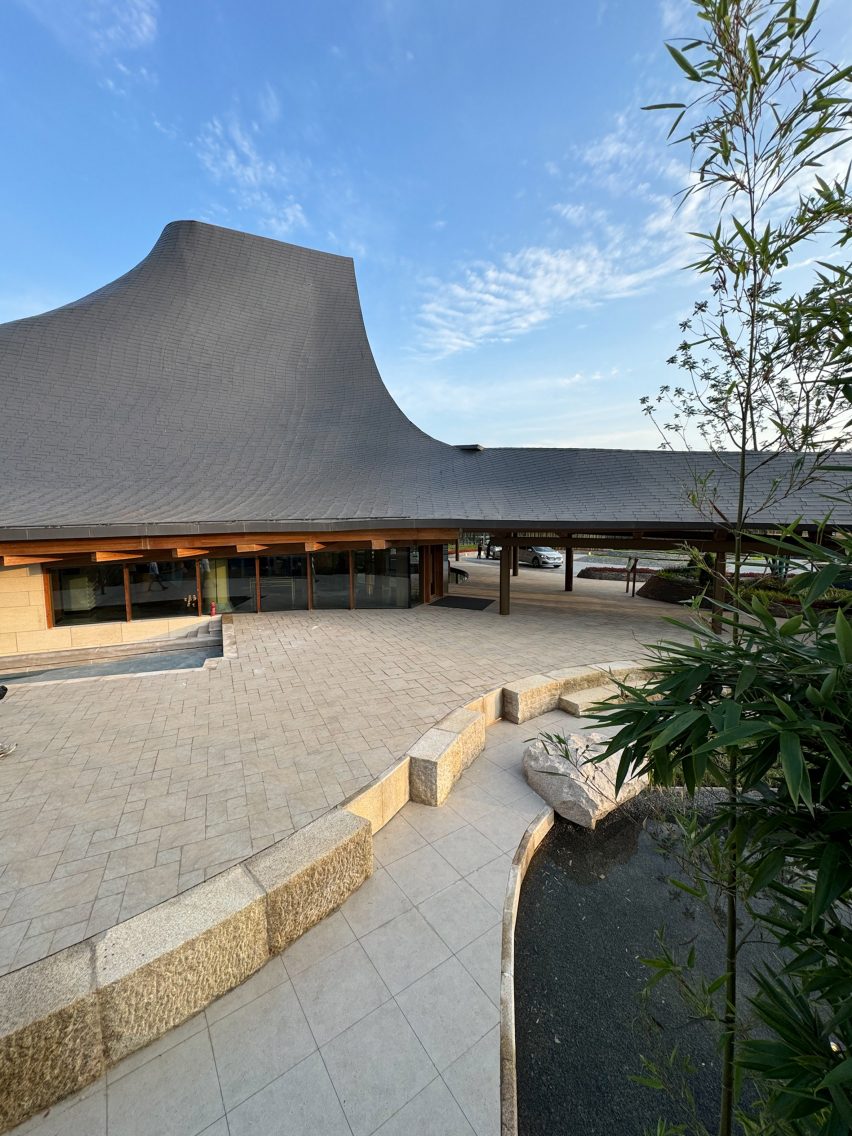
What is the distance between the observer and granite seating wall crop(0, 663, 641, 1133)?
7.02 feet

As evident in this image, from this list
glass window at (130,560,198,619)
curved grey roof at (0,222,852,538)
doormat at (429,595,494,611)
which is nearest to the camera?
curved grey roof at (0,222,852,538)

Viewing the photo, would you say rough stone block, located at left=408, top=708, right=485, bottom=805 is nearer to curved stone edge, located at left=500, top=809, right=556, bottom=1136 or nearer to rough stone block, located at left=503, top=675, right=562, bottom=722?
curved stone edge, located at left=500, top=809, right=556, bottom=1136

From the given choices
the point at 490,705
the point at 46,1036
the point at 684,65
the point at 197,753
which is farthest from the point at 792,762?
the point at 490,705

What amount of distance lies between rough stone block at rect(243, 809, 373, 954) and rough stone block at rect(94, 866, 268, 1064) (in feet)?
0.34

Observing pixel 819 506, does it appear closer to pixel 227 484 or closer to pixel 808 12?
pixel 808 12

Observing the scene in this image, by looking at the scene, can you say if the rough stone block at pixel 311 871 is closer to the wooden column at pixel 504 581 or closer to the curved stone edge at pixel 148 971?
the curved stone edge at pixel 148 971

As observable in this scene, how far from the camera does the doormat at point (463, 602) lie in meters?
13.1

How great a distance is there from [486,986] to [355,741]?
8.49ft

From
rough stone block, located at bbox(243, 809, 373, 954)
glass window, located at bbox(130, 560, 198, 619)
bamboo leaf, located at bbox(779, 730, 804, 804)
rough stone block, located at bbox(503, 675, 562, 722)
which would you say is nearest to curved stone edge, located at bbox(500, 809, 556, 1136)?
rough stone block, located at bbox(243, 809, 373, 954)

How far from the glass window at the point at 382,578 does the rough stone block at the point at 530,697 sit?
6529 millimetres

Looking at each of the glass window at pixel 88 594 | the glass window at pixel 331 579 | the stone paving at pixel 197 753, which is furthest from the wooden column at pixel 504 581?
the glass window at pixel 88 594

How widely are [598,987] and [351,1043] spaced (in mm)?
1839

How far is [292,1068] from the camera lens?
235cm

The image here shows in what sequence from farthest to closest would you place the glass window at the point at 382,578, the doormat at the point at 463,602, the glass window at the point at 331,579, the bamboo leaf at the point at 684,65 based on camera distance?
1. the doormat at the point at 463,602
2. the glass window at the point at 382,578
3. the glass window at the point at 331,579
4. the bamboo leaf at the point at 684,65
